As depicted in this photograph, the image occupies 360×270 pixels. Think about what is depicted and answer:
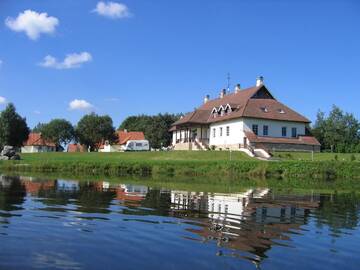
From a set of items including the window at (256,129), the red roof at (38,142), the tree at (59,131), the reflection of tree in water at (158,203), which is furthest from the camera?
the red roof at (38,142)

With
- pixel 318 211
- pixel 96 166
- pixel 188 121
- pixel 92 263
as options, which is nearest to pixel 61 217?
pixel 92 263

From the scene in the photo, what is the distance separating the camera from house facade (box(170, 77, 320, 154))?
6212cm

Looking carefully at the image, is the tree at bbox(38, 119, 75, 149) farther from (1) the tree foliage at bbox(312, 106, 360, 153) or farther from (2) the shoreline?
(2) the shoreline

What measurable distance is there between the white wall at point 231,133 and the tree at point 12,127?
45.9m

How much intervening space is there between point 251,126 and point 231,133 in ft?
10.8

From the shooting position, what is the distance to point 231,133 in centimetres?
6469

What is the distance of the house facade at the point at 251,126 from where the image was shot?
204ft

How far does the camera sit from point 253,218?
15562 mm

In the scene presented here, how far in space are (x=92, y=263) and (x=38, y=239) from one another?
2.52 meters

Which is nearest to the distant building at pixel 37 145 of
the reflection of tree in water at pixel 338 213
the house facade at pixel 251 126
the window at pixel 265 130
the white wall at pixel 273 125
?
the house facade at pixel 251 126

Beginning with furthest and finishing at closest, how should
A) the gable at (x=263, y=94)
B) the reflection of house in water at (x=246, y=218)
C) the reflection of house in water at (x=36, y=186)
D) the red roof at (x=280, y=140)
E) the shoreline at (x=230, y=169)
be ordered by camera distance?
1. the gable at (x=263, y=94)
2. the red roof at (x=280, y=140)
3. the shoreline at (x=230, y=169)
4. the reflection of house in water at (x=36, y=186)
5. the reflection of house in water at (x=246, y=218)

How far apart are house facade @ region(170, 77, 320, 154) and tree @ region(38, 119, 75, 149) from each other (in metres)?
70.3

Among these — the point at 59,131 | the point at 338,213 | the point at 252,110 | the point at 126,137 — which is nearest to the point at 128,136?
the point at 126,137

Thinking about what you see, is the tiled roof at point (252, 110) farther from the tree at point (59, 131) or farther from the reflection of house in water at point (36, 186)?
the tree at point (59, 131)
